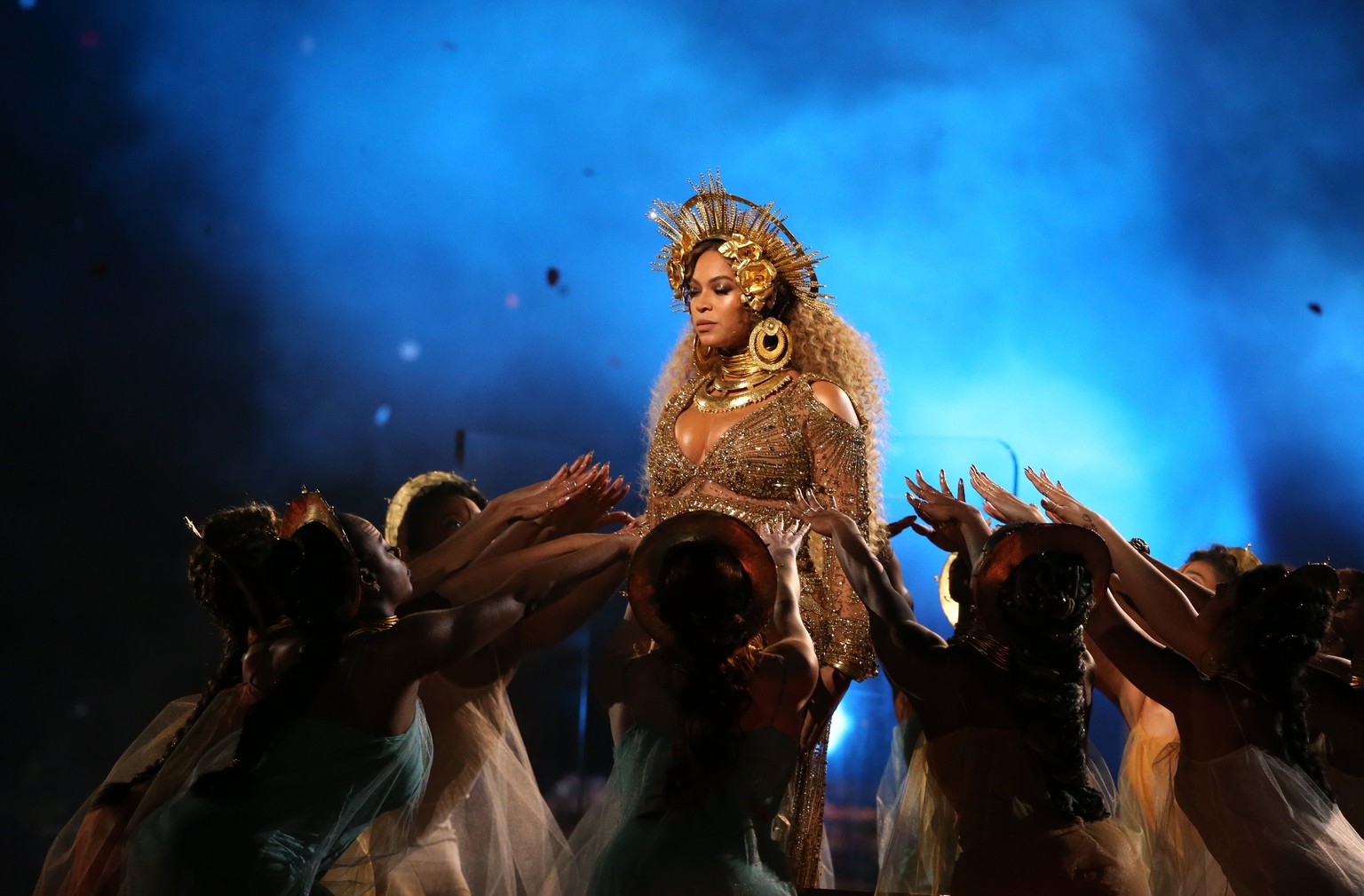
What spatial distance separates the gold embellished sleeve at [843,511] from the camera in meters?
3.38

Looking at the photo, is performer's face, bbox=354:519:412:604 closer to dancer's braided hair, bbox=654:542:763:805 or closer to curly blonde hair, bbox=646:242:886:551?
dancer's braided hair, bbox=654:542:763:805

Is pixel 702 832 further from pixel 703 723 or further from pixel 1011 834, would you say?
pixel 1011 834

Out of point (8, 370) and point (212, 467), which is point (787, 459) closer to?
point (212, 467)

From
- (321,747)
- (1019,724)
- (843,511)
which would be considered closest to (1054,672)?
(1019,724)

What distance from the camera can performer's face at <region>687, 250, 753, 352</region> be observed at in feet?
12.4

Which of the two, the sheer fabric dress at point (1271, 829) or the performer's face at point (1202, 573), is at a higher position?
the performer's face at point (1202, 573)

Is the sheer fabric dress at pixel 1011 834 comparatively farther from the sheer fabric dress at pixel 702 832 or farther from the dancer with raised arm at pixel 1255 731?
the sheer fabric dress at pixel 702 832

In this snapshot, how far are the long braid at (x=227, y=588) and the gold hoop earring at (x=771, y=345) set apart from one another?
162 centimetres

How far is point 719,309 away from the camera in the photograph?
377cm

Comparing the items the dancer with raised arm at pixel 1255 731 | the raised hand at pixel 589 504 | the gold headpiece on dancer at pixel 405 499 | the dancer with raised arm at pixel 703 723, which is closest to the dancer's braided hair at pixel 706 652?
the dancer with raised arm at pixel 703 723

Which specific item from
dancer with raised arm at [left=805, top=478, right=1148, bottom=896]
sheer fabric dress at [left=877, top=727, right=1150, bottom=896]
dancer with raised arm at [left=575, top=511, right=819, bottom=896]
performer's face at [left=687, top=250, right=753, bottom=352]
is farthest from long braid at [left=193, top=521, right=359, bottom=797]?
performer's face at [left=687, top=250, right=753, bottom=352]

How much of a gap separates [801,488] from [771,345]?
1.76 feet

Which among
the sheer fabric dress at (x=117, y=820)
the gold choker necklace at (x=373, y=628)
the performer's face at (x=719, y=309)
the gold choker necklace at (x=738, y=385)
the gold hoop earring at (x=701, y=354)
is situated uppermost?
the performer's face at (x=719, y=309)

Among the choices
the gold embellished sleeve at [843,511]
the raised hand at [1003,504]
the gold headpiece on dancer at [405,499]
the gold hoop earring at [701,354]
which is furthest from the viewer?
the gold headpiece on dancer at [405,499]
